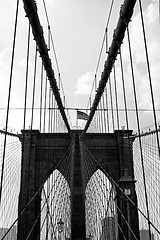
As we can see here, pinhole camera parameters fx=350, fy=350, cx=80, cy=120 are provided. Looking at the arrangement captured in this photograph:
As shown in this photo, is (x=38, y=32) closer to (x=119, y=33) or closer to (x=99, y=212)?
(x=119, y=33)

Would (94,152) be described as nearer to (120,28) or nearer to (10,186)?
(10,186)

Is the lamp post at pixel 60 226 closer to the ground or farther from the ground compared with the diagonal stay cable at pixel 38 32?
closer to the ground

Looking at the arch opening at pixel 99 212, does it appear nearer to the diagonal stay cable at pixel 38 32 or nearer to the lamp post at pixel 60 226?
the lamp post at pixel 60 226

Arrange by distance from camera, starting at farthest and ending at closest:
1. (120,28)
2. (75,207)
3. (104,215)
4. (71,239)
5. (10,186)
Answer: (10,186), (104,215), (75,207), (71,239), (120,28)

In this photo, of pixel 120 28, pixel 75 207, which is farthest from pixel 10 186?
pixel 120 28

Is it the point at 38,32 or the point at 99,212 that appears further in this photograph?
the point at 99,212

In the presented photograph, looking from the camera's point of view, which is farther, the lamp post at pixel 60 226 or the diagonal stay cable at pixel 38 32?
the lamp post at pixel 60 226

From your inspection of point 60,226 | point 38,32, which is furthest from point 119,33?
point 60,226

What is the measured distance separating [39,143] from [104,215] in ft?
25.5

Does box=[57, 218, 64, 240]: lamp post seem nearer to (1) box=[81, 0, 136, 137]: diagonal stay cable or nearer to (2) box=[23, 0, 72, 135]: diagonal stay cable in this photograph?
(2) box=[23, 0, 72, 135]: diagonal stay cable

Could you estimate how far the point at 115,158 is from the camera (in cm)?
1733

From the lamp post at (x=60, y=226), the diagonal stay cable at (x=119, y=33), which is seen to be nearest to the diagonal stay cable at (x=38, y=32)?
the diagonal stay cable at (x=119, y=33)

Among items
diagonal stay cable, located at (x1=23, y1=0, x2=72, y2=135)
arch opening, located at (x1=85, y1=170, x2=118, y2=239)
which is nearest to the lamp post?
arch opening, located at (x1=85, y1=170, x2=118, y2=239)

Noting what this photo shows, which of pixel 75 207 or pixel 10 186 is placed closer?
pixel 75 207
